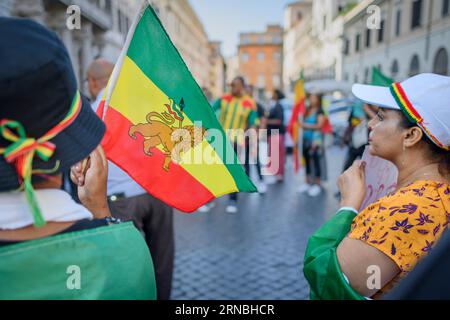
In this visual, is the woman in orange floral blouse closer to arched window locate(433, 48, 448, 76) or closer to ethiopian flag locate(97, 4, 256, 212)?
ethiopian flag locate(97, 4, 256, 212)

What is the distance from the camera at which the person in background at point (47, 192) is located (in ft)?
2.93

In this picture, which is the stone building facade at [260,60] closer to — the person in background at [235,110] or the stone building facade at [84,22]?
the stone building facade at [84,22]

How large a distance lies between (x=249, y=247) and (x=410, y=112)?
11.6 feet

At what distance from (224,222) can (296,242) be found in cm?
122

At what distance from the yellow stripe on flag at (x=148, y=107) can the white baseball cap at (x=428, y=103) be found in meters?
0.87

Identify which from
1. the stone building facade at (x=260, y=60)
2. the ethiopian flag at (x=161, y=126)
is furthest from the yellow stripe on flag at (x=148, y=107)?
the stone building facade at (x=260, y=60)

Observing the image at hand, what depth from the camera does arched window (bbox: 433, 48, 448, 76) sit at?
59.0 ft

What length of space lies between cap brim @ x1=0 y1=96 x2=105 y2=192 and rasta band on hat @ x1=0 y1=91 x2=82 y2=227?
0.02 meters

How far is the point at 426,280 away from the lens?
691mm

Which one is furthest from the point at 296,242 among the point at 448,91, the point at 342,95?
the point at 342,95

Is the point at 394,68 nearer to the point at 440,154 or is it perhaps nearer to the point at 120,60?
the point at 440,154

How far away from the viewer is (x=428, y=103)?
1456 mm

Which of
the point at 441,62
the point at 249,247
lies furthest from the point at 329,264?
the point at 441,62

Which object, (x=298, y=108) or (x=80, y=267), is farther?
(x=298, y=108)
